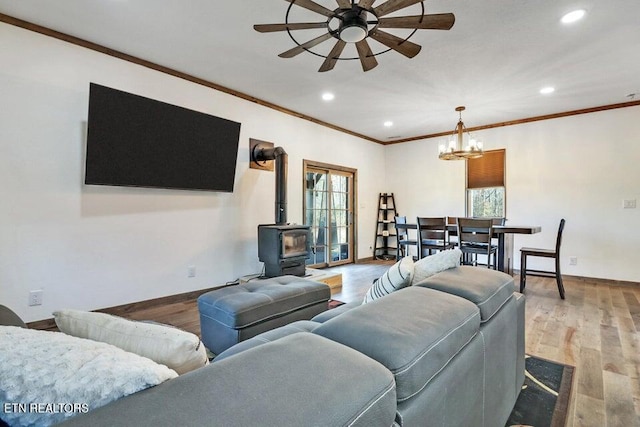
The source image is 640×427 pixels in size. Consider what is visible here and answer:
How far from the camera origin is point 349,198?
6.25 metres

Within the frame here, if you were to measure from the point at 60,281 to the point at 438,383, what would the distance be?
3.30m

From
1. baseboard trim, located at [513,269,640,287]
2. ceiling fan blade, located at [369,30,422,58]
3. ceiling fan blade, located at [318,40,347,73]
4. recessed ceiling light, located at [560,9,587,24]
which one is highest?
recessed ceiling light, located at [560,9,587,24]

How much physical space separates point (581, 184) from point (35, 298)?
22.6 ft

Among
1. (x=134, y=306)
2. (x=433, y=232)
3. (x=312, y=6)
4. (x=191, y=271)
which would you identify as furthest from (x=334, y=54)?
(x=134, y=306)

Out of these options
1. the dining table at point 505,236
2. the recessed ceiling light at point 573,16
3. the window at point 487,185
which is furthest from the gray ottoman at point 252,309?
the window at point 487,185

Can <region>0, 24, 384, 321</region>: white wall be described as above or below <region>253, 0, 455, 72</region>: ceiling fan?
below

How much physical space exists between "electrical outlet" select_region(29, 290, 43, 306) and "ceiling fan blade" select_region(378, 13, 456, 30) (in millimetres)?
3508

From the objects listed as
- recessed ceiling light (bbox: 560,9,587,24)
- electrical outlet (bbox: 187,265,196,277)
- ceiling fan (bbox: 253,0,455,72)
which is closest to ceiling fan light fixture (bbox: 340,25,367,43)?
ceiling fan (bbox: 253,0,455,72)

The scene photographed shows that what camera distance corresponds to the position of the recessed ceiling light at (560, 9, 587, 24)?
8.07ft

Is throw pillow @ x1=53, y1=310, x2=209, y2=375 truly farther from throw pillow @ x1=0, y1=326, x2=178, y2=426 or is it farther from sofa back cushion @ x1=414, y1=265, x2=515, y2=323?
sofa back cushion @ x1=414, y1=265, x2=515, y2=323

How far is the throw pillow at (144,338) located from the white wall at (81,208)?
2573 millimetres

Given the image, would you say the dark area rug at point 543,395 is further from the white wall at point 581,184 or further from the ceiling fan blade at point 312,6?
the white wall at point 581,184

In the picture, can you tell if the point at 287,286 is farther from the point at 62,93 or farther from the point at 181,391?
the point at 62,93

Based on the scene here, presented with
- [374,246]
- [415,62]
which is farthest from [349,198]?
[415,62]
